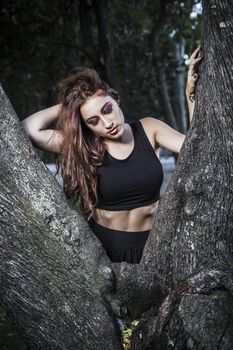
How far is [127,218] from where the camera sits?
362cm

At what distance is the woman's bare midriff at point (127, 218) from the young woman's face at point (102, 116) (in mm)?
476

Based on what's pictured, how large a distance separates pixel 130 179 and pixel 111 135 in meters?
0.29

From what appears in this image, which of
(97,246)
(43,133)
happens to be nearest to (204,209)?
(97,246)

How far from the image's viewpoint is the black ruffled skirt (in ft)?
11.9

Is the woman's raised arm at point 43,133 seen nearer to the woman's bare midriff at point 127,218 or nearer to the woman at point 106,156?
the woman at point 106,156

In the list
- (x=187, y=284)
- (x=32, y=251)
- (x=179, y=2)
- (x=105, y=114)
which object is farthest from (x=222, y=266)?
(x=179, y=2)

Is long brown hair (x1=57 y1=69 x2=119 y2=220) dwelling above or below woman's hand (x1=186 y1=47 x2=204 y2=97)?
below

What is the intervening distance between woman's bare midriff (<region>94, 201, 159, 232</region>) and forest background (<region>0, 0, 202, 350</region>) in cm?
245

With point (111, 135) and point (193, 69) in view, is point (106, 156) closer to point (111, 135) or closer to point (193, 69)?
point (111, 135)

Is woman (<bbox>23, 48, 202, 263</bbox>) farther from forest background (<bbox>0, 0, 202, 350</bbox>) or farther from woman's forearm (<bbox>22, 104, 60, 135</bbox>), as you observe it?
forest background (<bbox>0, 0, 202, 350</bbox>)

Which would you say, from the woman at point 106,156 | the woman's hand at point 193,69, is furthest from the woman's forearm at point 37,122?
the woman's hand at point 193,69

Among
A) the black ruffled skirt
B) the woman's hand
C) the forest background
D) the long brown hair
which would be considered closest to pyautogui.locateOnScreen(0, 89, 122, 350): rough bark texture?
the long brown hair

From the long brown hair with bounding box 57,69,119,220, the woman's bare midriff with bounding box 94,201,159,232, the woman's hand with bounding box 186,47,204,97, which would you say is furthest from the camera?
the woman's bare midriff with bounding box 94,201,159,232

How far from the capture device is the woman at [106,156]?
342 cm
